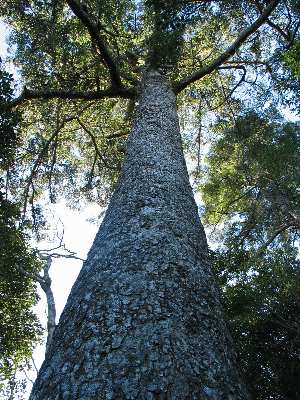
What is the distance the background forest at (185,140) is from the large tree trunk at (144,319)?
2.86 meters

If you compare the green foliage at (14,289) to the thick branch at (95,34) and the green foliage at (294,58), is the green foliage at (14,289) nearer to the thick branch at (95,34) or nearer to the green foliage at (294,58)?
the thick branch at (95,34)

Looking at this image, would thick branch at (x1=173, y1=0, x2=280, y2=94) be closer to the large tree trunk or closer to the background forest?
the background forest

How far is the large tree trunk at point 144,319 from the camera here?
6.08 feet

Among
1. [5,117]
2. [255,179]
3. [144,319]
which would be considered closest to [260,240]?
[255,179]

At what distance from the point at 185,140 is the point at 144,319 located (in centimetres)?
1378

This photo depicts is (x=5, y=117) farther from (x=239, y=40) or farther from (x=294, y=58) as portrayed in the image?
(x=239, y=40)

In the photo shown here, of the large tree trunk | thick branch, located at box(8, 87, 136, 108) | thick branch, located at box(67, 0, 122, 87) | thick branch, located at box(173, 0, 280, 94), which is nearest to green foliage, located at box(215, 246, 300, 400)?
the large tree trunk

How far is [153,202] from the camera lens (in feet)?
11.8

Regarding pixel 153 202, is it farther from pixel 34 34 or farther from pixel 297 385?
pixel 34 34

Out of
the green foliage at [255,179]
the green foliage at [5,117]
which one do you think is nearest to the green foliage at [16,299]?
the green foliage at [5,117]

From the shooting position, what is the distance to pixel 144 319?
220 cm

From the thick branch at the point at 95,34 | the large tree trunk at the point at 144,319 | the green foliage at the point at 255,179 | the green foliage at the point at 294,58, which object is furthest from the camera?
the green foliage at the point at 255,179

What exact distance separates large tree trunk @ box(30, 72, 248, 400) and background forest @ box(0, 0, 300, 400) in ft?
9.38

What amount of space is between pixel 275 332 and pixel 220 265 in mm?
1808
